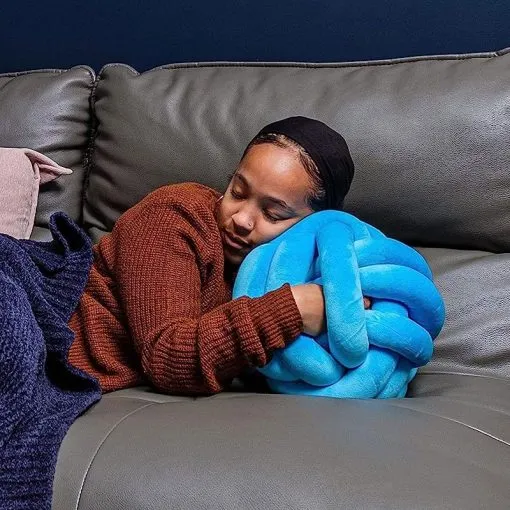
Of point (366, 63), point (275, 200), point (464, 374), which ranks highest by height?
point (366, 63)

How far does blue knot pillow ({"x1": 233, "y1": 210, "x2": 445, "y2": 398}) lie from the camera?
109 centimetres

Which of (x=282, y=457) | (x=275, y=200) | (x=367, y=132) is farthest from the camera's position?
(x=367, y=132)

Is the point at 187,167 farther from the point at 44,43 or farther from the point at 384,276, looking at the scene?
the point at 44,43

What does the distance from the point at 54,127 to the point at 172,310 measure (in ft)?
2.43

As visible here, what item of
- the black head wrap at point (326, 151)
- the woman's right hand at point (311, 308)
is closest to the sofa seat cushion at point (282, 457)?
the woman's right hand at point (311, 308)

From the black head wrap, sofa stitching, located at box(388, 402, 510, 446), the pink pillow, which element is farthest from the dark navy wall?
sofa stitching, located at box(388, 402, 510, 446)

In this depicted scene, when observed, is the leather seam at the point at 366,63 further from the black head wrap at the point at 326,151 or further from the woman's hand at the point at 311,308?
the woman's hand at the point at 311,308

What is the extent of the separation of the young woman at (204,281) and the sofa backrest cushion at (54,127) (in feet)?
1.45

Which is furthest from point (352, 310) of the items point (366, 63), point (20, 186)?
point (20, 186)

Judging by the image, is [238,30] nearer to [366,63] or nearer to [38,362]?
[366,63]

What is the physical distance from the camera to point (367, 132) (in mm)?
1424

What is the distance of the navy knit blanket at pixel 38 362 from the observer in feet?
2.87

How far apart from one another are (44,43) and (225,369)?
1317 millimetres

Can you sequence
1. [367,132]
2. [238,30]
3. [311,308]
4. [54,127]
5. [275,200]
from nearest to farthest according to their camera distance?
[311,308] < [275,200] < [367,132] < [54,127] < [238,30]
